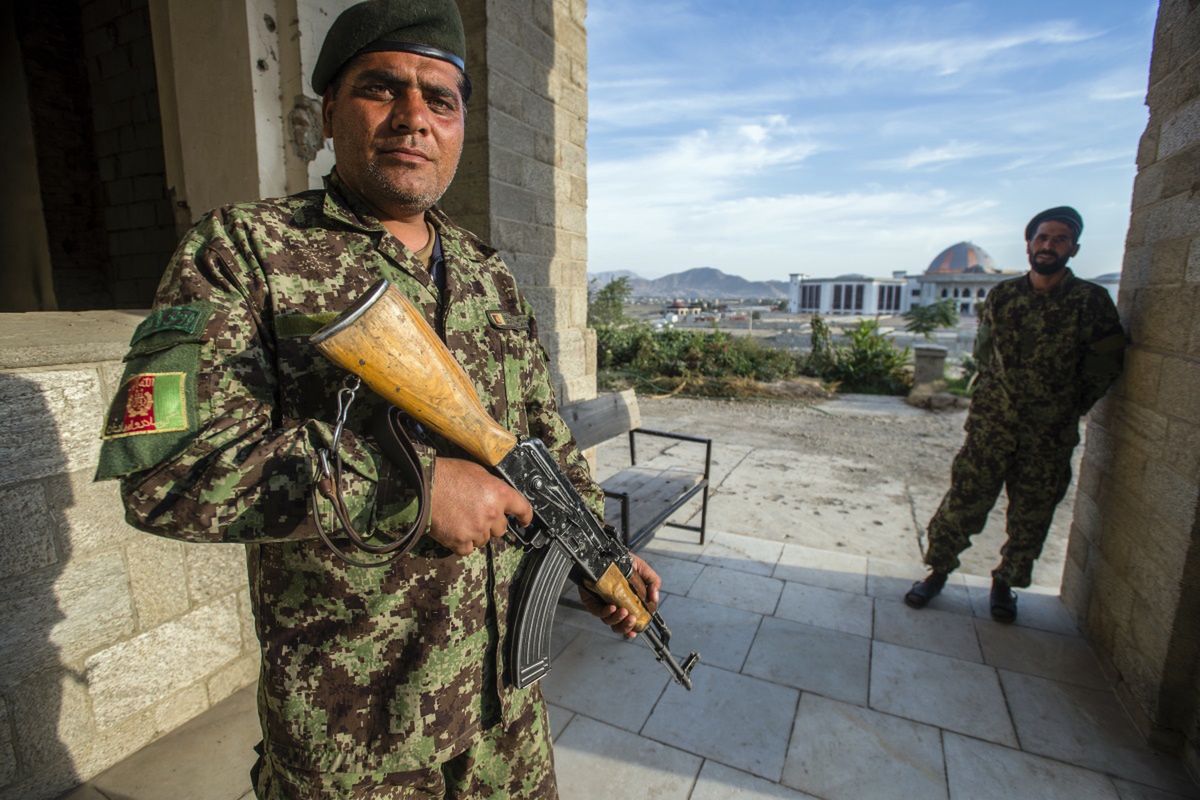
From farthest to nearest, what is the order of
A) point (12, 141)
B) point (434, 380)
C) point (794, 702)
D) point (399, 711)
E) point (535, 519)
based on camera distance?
1. point (12, 141)
2. point (794, 702)
3. point (535, 519)
4. point (399, 711)
5. point (434, 380)

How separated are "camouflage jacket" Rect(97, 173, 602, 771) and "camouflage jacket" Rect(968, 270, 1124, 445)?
291cm

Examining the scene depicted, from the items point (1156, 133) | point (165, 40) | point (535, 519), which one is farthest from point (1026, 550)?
point (165, 40)

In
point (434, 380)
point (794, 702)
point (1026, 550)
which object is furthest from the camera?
point (1026, 550)

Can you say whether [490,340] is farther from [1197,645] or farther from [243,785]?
[1197,645]

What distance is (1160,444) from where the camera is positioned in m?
2.44

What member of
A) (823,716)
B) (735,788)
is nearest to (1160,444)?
(823,716)

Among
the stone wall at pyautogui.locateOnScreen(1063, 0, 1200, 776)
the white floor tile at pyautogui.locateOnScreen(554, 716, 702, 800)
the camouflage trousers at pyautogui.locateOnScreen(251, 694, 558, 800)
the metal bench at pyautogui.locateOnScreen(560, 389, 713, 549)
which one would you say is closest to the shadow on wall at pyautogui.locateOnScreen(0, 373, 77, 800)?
the camouflage trousers at pyautogui.locateOnScreen(251, 694, 558, 800)

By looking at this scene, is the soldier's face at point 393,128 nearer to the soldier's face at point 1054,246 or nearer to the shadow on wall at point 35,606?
the shadow on wall at point 35,606

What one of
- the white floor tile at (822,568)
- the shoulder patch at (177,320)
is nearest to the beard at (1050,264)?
the white floor tile at (822,568)

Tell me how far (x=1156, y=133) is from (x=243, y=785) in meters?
4.53

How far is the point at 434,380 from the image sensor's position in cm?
102

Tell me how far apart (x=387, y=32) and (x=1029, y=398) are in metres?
3.36

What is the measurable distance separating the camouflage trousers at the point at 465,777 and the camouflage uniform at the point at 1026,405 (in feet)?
9.34

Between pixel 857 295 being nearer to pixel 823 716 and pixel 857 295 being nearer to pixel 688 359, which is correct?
pixel 688 359
